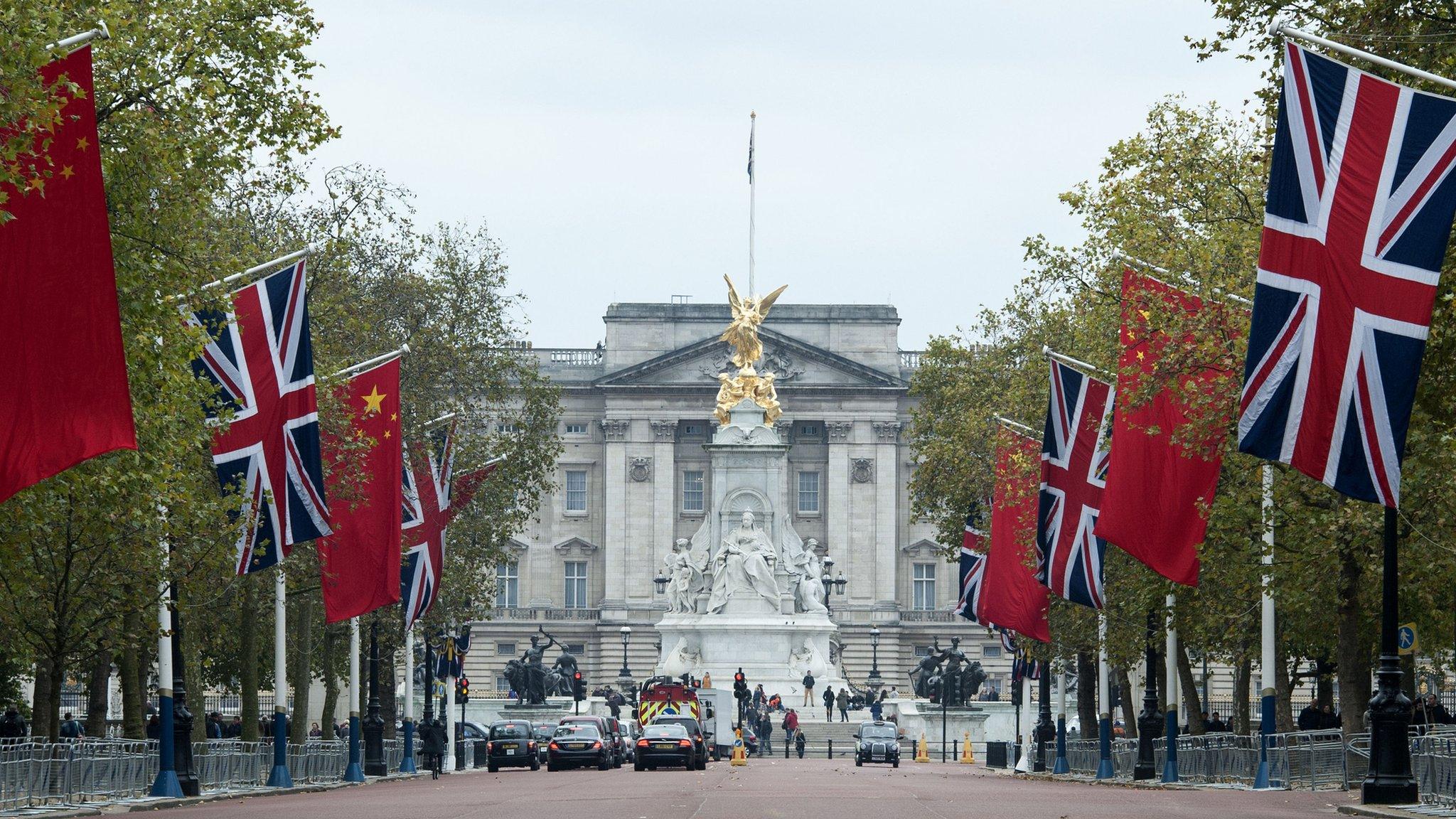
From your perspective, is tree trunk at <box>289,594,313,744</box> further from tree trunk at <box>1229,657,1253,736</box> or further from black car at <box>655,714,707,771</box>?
tree trunk at <box>1229,657,1253,736</box>

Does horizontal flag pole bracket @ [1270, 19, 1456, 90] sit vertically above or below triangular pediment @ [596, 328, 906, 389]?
below

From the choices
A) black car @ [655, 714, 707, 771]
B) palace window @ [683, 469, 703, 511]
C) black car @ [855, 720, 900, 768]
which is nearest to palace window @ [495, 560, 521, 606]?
palace window @ [683, 469, 703, 511]

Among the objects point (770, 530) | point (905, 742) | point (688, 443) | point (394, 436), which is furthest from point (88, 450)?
point (688, 443)

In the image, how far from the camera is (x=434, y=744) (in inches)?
2403

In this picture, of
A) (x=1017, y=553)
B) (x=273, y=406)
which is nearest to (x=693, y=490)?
(x=1017, y=553)

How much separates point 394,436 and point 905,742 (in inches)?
2011

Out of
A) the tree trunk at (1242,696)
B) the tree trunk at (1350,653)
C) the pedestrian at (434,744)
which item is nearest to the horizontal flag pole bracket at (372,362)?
the pedestrian at (434,744)

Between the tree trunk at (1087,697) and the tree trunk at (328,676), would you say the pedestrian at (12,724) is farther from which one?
the tree trunk at (1087,697)

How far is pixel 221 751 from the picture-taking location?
141ft

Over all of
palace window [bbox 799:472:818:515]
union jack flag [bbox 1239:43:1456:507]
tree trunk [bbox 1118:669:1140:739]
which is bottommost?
tree trunk [bbox 1118:669:1140:739]

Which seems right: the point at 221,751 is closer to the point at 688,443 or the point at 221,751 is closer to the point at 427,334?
the point at 427,334

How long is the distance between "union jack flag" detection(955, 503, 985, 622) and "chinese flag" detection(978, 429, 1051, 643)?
602cm

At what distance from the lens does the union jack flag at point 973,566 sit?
6091 cm

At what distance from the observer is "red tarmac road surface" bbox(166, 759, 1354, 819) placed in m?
29.0
